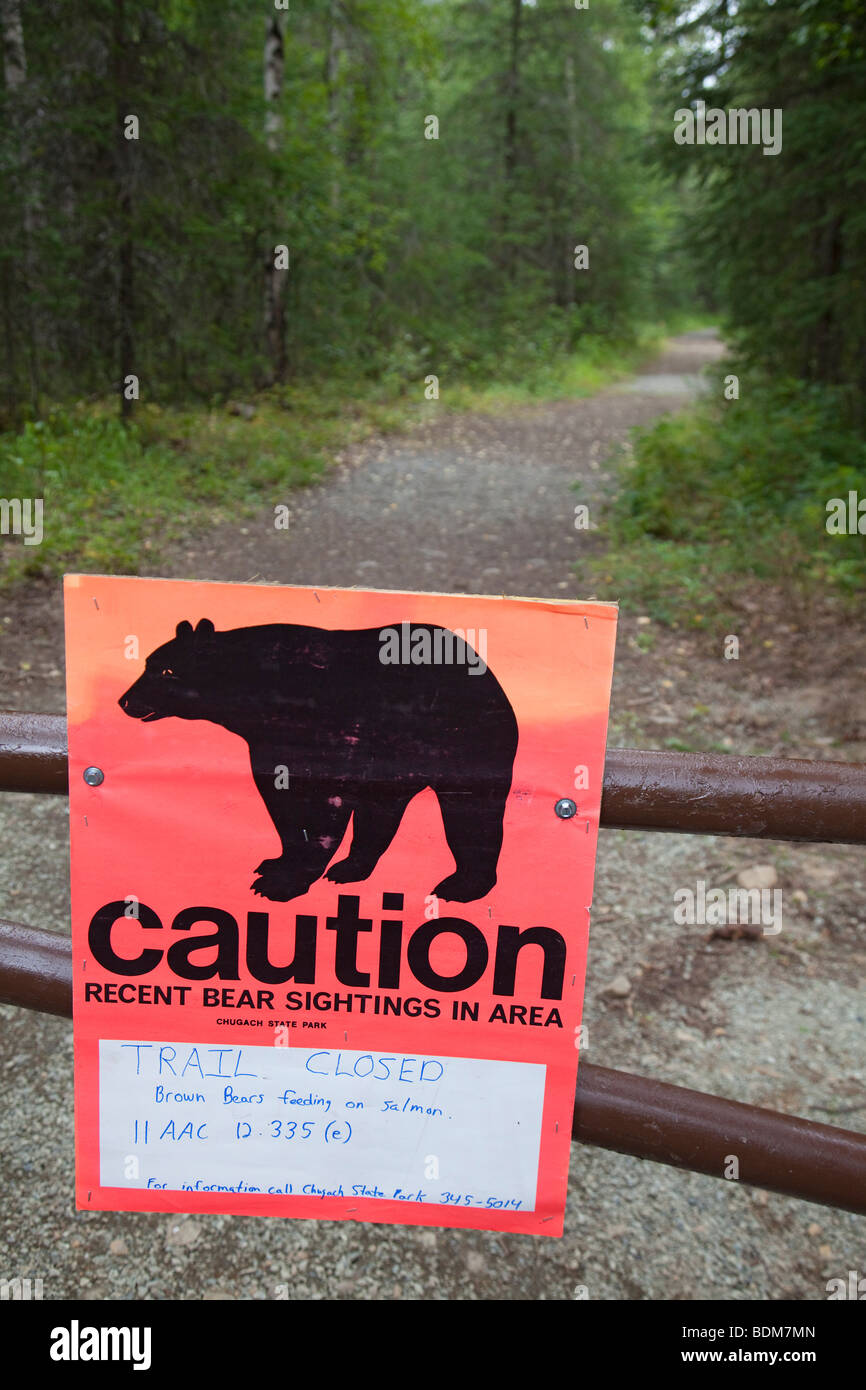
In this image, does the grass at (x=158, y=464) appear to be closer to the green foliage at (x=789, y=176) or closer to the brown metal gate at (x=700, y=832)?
the green foliage at (x=789, y=176)

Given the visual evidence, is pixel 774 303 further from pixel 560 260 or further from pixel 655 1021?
pixel 560 260

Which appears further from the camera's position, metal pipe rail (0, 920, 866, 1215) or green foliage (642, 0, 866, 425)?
green foliage (642, 0, 866, 425)

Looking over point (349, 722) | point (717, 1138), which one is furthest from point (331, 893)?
point (717, 1138)

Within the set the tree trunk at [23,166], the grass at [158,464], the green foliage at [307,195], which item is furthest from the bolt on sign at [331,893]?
the tree trunk at [23,166]

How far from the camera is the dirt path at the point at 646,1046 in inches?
97.3

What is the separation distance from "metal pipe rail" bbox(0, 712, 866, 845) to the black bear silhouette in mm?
182

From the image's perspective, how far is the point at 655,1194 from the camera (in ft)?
8.98

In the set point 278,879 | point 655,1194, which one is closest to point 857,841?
point 278,879

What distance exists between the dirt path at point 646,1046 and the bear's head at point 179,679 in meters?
1.77

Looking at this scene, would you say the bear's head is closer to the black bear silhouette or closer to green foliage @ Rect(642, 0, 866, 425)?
the black bear silhouette

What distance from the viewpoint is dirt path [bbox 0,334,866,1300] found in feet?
8.11

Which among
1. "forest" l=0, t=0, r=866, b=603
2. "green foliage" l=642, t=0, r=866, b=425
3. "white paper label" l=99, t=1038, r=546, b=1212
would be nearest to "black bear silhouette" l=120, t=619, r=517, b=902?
"white paper label" l=99, t=1038, r=546, b=1212

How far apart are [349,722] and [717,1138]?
85 centimetres

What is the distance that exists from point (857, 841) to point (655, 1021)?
86.5 inches
